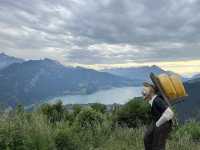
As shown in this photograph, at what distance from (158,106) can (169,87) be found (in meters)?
0.43

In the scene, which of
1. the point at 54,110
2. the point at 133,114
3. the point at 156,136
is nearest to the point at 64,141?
the point at 156,136

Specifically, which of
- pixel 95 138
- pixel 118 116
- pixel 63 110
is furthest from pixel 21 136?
pixel 118 116

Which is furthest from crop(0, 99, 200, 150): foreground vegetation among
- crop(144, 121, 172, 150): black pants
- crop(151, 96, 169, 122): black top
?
crop(151, 96, 169, 122): black top

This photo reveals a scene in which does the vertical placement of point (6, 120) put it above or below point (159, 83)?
below

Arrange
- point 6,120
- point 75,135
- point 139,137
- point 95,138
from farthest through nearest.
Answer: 1. point 139,137
2. point 95,138
3. point 75,135
4. point 6,120

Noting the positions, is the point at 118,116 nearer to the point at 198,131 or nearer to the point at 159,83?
the point at 198,131

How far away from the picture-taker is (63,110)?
16.8 metres

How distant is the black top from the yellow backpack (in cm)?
15

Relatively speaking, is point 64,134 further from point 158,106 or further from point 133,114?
point 133,114

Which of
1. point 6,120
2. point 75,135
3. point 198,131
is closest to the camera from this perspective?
point 6,120

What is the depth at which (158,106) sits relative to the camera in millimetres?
8102

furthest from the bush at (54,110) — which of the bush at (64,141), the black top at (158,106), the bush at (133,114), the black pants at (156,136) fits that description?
the black top at (158,106)

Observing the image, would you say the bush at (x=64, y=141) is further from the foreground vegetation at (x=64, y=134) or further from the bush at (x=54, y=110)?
the bush at (x=54, y=110)

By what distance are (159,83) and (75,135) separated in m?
2.66
